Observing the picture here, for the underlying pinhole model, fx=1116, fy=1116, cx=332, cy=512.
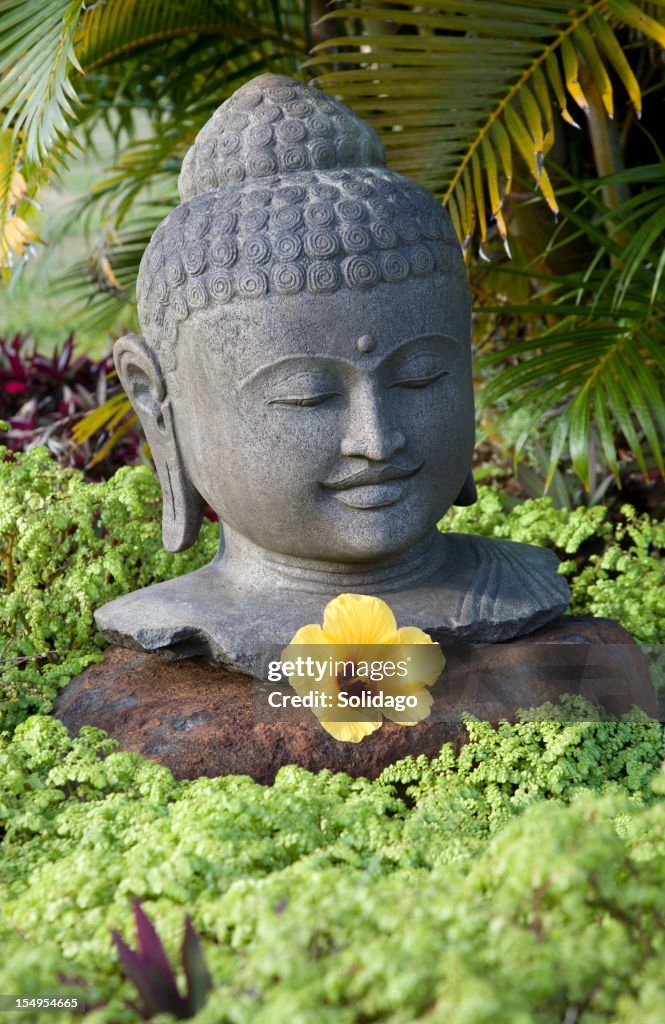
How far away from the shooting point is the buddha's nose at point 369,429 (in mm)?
2758

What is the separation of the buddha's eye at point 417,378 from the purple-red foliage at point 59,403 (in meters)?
2.88

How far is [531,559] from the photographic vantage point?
334 cm

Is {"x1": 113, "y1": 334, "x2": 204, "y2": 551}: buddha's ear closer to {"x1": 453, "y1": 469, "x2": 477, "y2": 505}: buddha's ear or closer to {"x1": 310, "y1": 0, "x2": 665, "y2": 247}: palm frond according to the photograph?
{"x1": 453, "y1": 469, "x2": 477, "y2": 505}: buddha's ear

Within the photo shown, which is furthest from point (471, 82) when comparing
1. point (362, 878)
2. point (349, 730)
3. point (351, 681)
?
point (362, 878)

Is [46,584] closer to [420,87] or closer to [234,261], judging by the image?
[234,261]

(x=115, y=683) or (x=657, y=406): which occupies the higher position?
(x=657, y=406)

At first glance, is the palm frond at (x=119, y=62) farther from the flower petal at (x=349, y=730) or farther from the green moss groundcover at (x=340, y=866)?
the flower petal at (x=349, y=730)

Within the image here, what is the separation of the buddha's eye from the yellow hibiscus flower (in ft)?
1.82

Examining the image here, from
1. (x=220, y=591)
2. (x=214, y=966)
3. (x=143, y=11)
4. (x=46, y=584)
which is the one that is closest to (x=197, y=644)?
(x=220, y=591)

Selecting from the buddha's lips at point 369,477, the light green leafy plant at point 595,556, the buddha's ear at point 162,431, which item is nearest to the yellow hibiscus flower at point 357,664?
the buddha's lips at point 369,477

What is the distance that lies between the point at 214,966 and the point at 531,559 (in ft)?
6.04

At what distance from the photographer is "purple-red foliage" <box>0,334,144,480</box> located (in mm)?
5766

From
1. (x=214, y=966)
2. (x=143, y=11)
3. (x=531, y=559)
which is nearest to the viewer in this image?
(x=214, y=966)

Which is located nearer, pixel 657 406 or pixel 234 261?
pixel 234 261
